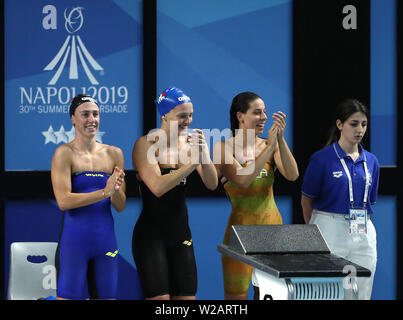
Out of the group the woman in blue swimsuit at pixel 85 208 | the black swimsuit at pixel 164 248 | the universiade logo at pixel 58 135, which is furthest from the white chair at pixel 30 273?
the universiade logo at pixel 58 135

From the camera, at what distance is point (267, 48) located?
5.66 m

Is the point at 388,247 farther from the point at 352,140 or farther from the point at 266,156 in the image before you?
the point at 266,156

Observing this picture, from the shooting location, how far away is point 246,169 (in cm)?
425

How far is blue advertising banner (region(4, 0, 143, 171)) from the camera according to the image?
5391mm

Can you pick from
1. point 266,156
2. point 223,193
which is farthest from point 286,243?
point 223,193

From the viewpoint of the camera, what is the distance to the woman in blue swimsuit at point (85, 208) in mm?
3857

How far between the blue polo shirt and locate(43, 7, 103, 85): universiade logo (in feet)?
7.16

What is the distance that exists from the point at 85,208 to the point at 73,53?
199 cm

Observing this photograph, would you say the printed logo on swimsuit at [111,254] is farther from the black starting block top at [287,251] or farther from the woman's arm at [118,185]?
the black starting block top at [287,251]

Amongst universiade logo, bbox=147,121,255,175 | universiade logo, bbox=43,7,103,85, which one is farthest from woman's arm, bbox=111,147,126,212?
universiade logo, bbox=43,7,103,85

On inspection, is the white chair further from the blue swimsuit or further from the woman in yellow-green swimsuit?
the woman in yellow-green swimsuit

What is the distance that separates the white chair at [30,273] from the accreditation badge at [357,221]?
2.26 metres

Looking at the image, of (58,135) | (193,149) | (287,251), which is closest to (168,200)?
(193,149)

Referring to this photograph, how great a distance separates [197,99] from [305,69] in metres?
1.06
